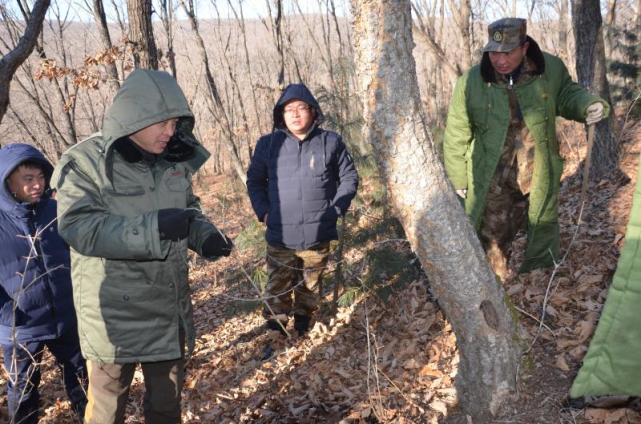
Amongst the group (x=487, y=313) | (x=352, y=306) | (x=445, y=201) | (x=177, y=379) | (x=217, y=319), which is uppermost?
(x=445, y=201)

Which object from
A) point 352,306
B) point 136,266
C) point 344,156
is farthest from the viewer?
point 352,306

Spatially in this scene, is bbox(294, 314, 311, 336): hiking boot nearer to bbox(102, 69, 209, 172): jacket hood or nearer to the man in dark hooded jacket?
the man in dark hooded jacket

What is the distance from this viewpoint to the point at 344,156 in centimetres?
395

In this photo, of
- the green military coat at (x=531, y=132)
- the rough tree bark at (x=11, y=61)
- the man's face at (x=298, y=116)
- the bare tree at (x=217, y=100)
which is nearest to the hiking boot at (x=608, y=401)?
the green military coat at (x=531, y=132)

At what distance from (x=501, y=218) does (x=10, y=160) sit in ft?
12.4

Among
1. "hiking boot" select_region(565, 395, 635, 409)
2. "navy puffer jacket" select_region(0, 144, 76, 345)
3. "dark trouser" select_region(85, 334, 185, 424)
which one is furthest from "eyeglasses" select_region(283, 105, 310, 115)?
"hiking boot" select_region(565, 395, 635, 409)

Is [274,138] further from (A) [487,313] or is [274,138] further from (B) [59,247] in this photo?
(A) [487,313]

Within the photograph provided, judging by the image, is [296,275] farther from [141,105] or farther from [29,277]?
[141,105]

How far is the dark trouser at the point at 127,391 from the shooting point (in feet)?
7.54

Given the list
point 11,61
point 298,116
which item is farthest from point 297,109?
point 11,61

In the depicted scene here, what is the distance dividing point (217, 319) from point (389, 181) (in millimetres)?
4340

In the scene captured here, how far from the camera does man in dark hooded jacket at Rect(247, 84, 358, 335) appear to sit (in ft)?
12.6

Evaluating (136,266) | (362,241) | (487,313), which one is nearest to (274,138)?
(362,241)

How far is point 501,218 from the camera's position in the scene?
3852mm
